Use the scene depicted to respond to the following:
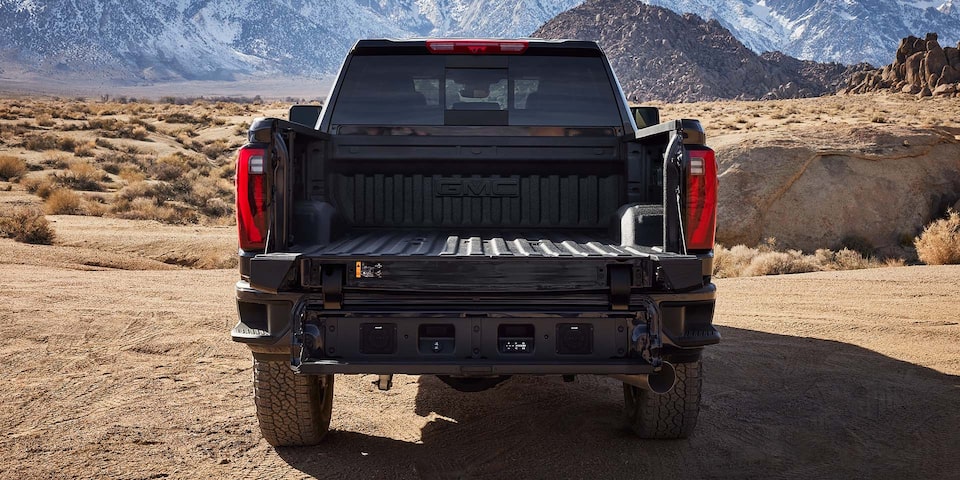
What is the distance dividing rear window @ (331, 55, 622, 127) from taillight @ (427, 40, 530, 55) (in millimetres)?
68

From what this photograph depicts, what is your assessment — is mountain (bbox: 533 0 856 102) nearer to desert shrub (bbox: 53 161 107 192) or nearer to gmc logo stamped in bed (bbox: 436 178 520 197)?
desert shrub (bbox: 53 161 107 192)

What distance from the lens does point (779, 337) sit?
8273 mm

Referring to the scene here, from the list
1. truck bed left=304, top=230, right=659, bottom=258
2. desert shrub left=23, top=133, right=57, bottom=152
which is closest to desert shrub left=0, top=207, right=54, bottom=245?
truck bed left=304, top=230, right=659, bottom=258

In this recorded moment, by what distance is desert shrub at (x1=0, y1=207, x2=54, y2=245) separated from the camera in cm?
1494

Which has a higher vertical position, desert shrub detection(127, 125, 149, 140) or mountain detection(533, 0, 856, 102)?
mountain detection(533, 0, 856, 102)

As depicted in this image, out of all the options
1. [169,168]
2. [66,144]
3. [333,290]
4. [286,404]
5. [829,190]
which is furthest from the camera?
[66,144]

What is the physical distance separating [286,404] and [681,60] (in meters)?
126

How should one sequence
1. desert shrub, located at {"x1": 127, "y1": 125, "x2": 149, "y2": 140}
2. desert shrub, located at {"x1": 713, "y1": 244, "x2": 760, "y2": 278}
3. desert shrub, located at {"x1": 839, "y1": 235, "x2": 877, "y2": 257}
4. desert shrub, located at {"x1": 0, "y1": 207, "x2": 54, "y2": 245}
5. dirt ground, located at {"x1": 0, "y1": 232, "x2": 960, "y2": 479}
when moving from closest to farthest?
1. dirt ground, located at {"x1": 0, "y1": 232, "x2": 960, "y2": 479}
2. desert shrub, located at {"x1": 713, "y1": 244, "x2": 760, "y2": 278}
3. desert shrub, located at {"x1": 839, "y1": 235, "x2": 877, "y2": 257}
4. desert shrub, located at {"x1": 0, "y1": 207, "x2": 54, "y2": 245}
5. desert shrub, located at {"x1": 127, "y1": 125, "x2": 149, "y2": 140}

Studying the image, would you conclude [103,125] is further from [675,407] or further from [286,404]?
[675,407]

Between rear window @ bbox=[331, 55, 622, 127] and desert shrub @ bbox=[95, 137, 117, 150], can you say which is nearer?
rear window @ bbox=[331, 55, 622, 127]

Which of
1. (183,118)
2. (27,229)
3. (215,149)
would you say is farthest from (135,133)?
(27,229)

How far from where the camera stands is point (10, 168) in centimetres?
2327

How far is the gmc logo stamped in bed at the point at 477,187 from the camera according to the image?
19.1 ft

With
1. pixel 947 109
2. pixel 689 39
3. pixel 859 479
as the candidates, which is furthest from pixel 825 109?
pixel 689 39
